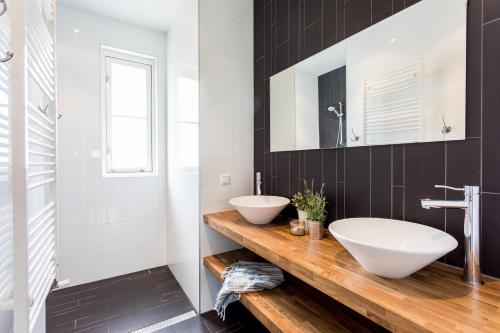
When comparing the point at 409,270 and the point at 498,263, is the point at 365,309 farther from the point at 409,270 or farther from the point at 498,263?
the point at 498,263

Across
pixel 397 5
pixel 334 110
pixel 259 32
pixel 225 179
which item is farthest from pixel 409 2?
pixel 225 179

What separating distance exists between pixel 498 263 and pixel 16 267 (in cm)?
175

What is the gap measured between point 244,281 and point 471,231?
1163 millimetres

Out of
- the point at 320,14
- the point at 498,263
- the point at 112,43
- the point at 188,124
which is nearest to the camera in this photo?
the point at 498,263

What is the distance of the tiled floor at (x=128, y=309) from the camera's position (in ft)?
5.83

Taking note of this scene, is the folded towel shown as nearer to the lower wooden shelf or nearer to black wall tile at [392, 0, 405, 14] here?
the lower wooden shelf

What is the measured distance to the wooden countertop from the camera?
0.67 meters

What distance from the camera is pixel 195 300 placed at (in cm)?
200

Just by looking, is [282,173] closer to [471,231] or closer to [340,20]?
[340,20]

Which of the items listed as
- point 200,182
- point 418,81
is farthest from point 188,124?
point 418,81

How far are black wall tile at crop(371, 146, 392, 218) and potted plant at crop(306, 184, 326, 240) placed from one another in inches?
10.7

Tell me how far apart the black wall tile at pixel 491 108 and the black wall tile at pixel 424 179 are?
0.46 feet

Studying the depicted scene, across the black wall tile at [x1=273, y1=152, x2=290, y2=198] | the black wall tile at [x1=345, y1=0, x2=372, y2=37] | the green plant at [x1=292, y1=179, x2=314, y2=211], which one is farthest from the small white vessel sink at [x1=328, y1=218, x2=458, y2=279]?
the black wall tile at [x1=345, y1=0, x2=372, y2=37]

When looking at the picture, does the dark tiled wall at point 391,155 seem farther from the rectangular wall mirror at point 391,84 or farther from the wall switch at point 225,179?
the wall switch at point 225,179
